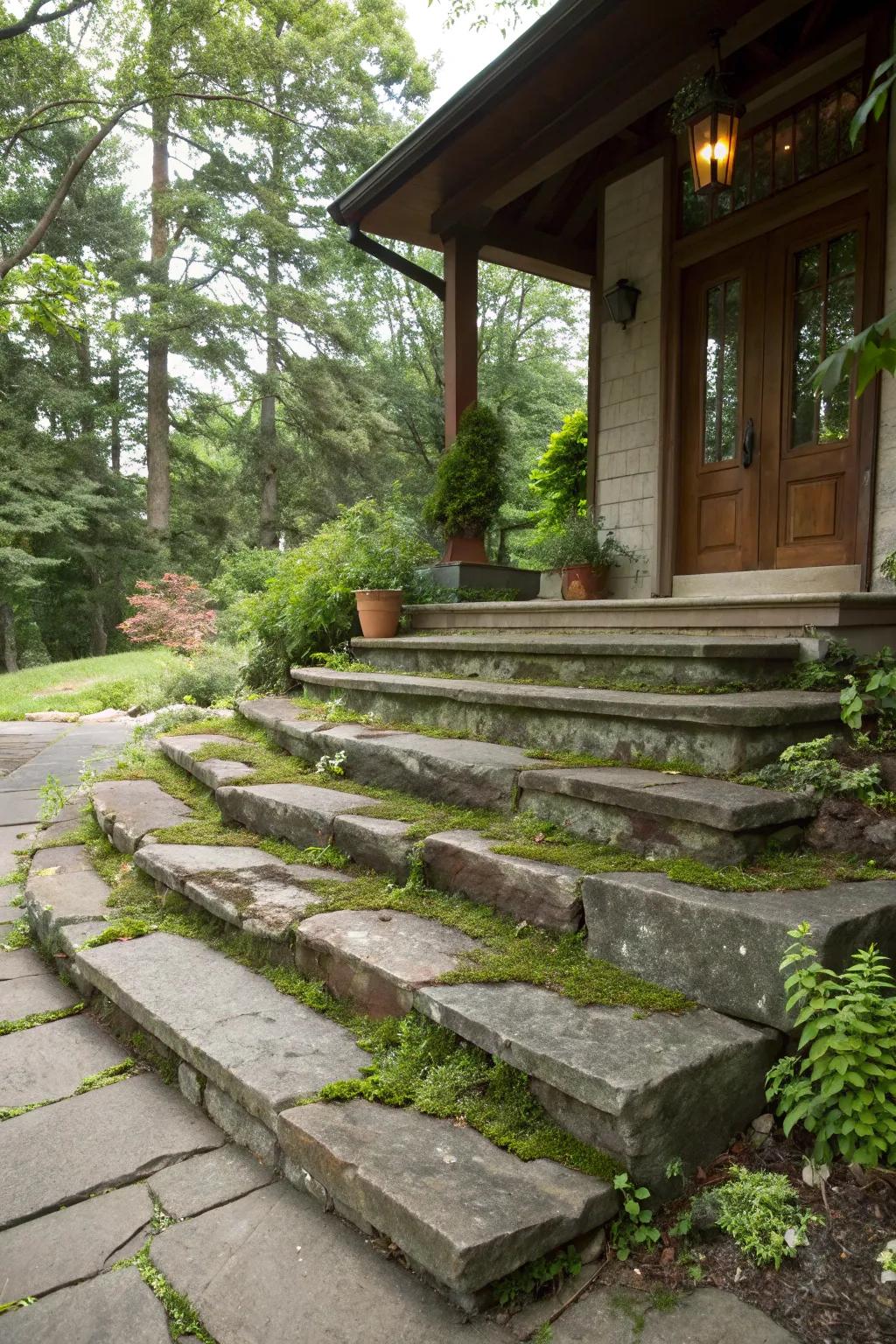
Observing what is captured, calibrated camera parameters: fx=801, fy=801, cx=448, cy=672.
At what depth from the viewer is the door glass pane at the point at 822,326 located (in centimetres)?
423

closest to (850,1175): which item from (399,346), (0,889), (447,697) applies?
(447,697)

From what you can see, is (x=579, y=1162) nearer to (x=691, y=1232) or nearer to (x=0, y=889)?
(x=691, y=1232)

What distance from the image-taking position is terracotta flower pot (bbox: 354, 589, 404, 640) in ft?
15.3

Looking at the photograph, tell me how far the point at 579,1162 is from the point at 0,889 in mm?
2787

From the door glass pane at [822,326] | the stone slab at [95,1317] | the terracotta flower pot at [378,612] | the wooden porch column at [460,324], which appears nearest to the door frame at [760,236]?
the door glass pane at [822,326]

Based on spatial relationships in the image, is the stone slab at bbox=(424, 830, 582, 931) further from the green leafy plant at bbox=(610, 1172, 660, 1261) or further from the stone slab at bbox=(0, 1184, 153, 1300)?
the stone slab at bbox=(0, 1184, 153, 1300)

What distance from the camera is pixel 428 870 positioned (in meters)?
2.23

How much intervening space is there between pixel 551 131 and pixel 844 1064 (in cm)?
519

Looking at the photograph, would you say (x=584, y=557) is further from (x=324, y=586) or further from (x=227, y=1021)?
(x=227, y=1021)

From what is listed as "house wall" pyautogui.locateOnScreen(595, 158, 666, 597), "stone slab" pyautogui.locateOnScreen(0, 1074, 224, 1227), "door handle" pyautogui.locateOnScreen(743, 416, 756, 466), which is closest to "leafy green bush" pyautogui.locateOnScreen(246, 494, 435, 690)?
"house wall" pyautogui.locateOnScreen(595, 158, 666, 597)

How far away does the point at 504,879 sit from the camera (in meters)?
2.00

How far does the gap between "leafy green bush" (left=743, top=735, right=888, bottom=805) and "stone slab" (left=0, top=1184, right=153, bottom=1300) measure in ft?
5.33

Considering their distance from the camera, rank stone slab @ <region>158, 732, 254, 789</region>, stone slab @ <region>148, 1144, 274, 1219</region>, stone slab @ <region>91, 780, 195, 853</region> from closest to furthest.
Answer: stone slab @ <region>148, 1144, 274, 1219</region> → stone slab @ <region>91, 780, 195, 853</region> → stone slab @ <region>158, 732, 254, 789</region>

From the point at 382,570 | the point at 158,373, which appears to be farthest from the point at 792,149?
the point at 158,373
